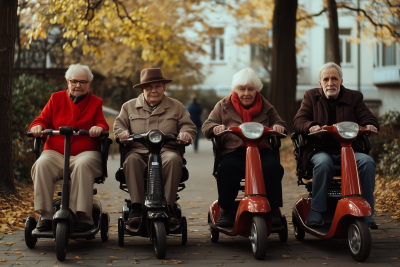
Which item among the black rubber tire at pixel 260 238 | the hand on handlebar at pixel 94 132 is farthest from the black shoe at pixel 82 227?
the black rubber tire at pixel 260 238

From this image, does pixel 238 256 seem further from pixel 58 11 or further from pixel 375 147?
pixel 58 11

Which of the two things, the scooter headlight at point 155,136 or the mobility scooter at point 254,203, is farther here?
the scooter headlight at point 155,136

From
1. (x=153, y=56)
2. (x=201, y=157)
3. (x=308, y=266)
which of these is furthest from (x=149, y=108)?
(x=201, y=157)

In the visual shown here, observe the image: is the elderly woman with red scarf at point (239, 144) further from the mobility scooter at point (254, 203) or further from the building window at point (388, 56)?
the building window at point (388, 56)

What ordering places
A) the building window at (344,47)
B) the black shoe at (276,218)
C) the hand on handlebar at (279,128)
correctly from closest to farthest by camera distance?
the black shoe at (276,218) → the hand on handlebar at (279,128) → the building window at (344,47)

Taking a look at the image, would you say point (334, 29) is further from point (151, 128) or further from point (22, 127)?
point (151, 128)

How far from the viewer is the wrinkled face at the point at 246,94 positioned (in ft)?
17.9

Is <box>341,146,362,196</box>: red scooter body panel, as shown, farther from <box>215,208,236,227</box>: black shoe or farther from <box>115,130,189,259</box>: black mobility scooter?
<box>115,130,189,259</box>: black mobility scooter

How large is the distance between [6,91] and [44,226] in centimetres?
278

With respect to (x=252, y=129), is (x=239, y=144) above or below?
below

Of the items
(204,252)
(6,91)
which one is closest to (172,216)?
(204,252)

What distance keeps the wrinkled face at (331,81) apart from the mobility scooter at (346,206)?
556mm

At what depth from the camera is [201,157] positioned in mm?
16969

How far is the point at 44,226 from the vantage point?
4.98 m
